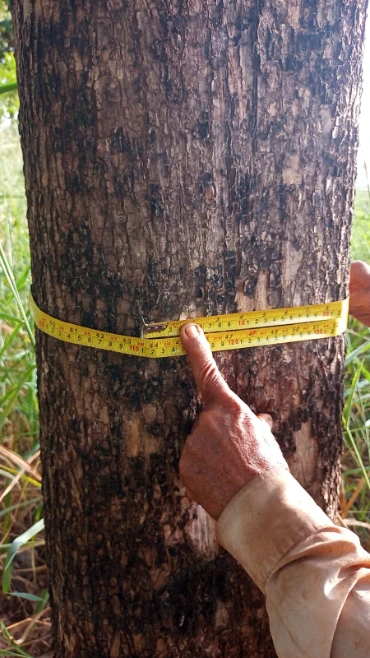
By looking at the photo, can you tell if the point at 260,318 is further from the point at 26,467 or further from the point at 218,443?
the point at 26,467

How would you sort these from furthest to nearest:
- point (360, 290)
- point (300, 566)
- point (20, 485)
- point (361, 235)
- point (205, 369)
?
1. point (361, 235)
2. point (20, 485)
3. point (360, 290)
4. point (205, 369)
5. point (300, 566)

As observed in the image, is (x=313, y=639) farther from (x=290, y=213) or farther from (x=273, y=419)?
(x=290, y=213)

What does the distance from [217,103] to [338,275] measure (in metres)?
0.48

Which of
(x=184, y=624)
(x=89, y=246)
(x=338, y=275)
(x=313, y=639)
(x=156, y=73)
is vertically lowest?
(x=184, y=624)

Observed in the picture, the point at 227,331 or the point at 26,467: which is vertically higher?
the point at 227,331

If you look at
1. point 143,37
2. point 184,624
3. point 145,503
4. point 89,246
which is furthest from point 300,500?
point 143,37

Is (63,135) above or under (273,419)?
above

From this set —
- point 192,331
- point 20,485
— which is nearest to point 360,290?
point 192,331

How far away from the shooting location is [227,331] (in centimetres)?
119

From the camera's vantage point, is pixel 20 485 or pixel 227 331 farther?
pixel 20 485

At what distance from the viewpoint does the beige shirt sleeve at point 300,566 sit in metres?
0.96

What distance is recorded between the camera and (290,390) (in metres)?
1.28

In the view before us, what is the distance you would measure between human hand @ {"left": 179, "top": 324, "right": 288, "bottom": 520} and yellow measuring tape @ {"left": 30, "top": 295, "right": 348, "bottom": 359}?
0.04m

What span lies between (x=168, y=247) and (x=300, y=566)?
663 millimetres
